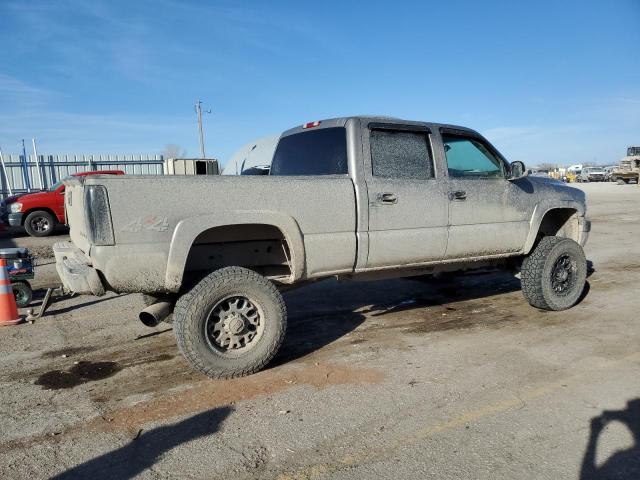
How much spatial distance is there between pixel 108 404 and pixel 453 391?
247cm

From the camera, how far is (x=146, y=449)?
2.84 meters

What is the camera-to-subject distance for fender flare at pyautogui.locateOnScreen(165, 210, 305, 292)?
359 centimetres

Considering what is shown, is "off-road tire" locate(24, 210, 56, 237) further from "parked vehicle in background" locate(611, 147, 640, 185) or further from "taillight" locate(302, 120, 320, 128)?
"parked vehicle in background" locate(611, 147, 640, 185)


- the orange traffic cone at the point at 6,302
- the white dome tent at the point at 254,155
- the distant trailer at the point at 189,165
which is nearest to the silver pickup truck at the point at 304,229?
the distant trailer at the point at 189,165

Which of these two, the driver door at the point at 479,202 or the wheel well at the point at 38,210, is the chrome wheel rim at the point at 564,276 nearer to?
the driver door at the point at 479,202

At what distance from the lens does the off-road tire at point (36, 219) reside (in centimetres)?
1380

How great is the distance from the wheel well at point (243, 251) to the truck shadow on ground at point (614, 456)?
2.51 meters

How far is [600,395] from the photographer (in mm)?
3439

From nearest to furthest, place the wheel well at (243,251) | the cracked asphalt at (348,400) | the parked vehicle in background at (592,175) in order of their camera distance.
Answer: the cracked asphalt at (348,400)
the wheel well at (243,251)
the parked vehicle in background at (592,175)

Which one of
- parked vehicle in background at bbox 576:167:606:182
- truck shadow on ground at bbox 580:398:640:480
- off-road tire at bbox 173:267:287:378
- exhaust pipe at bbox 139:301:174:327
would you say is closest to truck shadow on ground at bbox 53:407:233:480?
off-road tire at bbox 173:267:287:378

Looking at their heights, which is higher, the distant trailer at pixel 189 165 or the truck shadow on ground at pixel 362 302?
the distant trailer at pixel 189 165

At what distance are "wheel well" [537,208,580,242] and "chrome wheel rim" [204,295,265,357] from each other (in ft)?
12.7

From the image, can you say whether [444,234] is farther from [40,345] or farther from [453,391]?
[40,345]

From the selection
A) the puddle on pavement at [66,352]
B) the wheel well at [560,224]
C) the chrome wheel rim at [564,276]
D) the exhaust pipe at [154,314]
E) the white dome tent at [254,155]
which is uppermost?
the white dome tent at [254,155]
